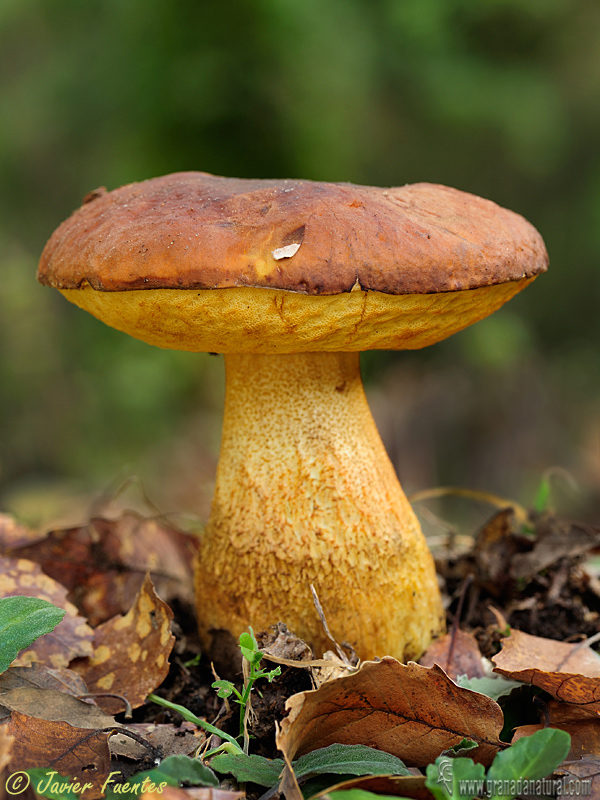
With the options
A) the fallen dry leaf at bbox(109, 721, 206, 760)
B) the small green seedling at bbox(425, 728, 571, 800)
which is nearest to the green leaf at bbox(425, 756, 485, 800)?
the small green seedling at bbox(425, 728, 571, 800)

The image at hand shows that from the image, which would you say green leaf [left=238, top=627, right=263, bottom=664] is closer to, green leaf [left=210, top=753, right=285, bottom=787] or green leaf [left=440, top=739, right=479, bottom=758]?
green leaf [left=210, top=753, right=285, bottom=787]

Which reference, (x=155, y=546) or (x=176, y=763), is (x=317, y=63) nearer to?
(x=155, y=546)

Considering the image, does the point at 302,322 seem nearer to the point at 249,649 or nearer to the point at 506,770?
the point at 249,649

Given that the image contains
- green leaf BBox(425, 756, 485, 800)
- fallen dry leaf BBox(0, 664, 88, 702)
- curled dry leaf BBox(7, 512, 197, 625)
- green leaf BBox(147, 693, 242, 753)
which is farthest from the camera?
curled dry leaf BBox(7, 512, 197, 625)

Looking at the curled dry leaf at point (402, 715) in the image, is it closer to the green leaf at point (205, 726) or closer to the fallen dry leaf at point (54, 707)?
the green leaf at point (205, 726)

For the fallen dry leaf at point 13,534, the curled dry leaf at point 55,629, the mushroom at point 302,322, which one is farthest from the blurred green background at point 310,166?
the mushroom at point 302,322
